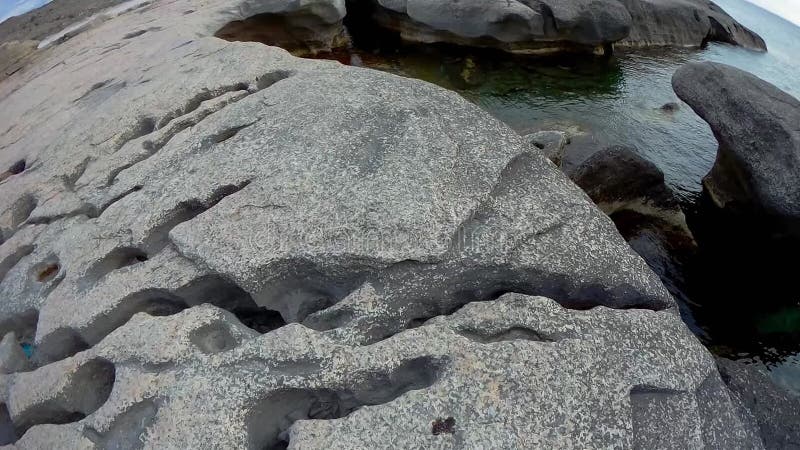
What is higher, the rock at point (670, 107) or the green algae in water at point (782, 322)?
the rock at point (670, 107)

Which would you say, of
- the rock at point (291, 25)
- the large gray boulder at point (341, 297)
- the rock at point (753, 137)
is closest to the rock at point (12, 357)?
the large gray boulder at point (341, 297)

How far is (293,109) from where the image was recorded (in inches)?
175

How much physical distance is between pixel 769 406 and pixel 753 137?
373 cm

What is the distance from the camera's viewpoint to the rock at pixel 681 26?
13977 mm

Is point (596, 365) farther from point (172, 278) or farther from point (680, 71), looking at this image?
point (680, 71)

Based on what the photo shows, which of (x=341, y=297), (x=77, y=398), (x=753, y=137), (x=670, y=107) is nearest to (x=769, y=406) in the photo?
(x=341, y=297)

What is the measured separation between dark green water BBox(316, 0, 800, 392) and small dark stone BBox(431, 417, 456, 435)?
4.84 m

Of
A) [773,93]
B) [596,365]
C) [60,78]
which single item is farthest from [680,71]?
[60,78]

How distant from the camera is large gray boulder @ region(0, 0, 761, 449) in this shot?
287cm

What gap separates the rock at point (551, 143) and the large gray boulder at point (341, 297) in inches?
122

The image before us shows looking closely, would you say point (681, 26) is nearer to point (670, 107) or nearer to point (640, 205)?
point (670, 107)

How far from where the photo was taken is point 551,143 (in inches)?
291

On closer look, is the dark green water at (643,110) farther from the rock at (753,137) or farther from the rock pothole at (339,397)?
the rock pothole at (339,397)

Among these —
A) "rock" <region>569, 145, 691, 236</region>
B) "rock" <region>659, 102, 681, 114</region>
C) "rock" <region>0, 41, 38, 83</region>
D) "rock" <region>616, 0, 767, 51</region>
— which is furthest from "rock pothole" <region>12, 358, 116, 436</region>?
"rock" <region>616, 0, 767, 51</region>
